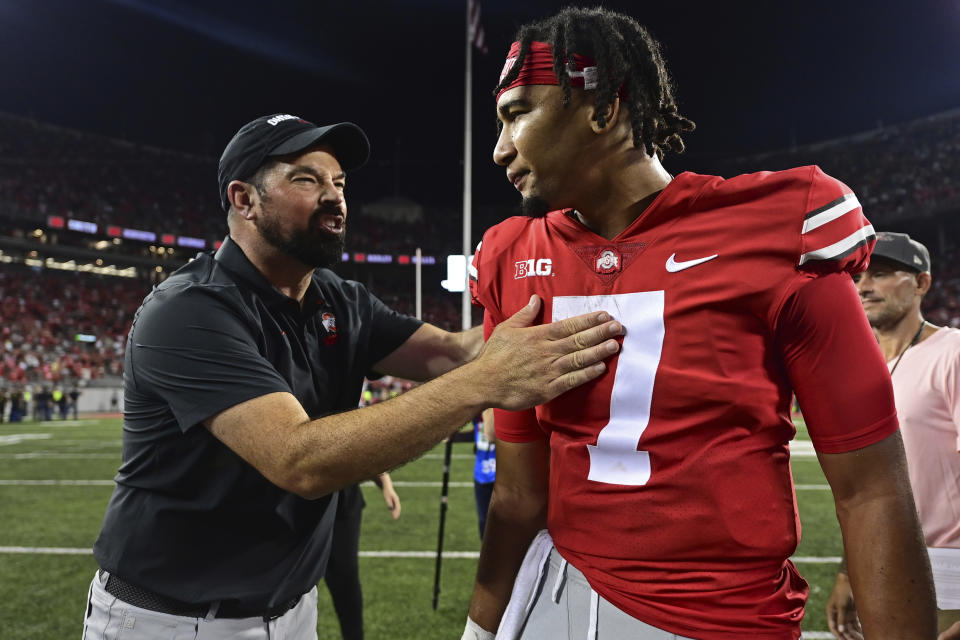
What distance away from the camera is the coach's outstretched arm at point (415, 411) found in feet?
4.96

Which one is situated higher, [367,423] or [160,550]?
[367,423]

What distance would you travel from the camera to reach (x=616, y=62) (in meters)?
1.65

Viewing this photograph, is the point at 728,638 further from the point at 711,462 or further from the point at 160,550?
the point at 160,550

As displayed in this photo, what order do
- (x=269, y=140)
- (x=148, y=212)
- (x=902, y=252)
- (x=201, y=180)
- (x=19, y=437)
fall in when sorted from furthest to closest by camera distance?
1. (x=201, y=180)
2. (x=148, y=212)
3. (x=19, y=437)
4. (x=902, y=252)
5. (x=269, y=140)

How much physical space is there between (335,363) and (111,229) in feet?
141

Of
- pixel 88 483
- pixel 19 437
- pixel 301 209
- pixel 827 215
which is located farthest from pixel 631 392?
pixel 19 437

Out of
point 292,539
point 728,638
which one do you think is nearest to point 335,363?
point 292,539

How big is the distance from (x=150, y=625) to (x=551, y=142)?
78.4 inches

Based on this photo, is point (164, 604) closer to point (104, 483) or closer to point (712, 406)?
point (712, 406)

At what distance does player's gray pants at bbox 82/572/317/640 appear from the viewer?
215cm

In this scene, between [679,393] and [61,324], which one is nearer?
[679,393]

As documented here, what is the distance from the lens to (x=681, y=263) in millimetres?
1452

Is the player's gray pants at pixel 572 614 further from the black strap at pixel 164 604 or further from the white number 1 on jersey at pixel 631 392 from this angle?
the black strap at pixel 164 604

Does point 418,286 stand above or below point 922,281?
above
